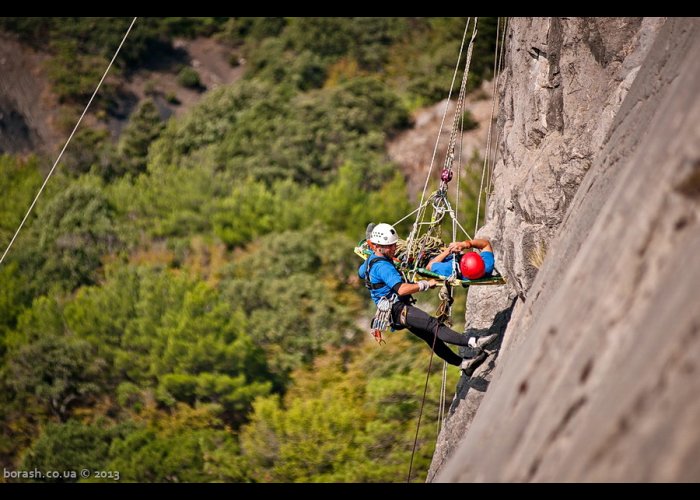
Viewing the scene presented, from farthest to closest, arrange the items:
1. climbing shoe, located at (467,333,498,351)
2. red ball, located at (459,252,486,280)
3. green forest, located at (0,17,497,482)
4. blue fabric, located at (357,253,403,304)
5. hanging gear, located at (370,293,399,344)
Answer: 1. green forest, located at (0,17,497,482)
2. hanging gear, located at (370,293,399,344)
3. climbing shoe, located at (467,333,498,351)
4. blue fabric, located at (357,253,403,304)
5. red ball, located at (459,252,486,280)

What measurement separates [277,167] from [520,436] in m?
34.8

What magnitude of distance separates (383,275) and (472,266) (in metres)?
0.96

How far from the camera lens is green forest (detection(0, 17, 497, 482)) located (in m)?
24.3

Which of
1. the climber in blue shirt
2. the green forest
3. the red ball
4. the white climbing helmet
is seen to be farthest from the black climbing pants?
the green forest

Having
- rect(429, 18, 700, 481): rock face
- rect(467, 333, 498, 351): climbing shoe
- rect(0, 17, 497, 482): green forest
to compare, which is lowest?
rect(0, 17, 497, 482): green forest

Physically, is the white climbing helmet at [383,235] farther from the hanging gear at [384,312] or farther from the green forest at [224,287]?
the green forest at [224,287]

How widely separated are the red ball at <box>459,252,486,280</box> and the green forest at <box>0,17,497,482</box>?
15532 mm

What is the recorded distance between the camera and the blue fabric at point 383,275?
8367 mm

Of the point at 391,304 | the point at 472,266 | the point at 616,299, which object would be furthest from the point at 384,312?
the point at 616,299

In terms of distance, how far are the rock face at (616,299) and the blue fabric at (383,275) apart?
1.27 meters

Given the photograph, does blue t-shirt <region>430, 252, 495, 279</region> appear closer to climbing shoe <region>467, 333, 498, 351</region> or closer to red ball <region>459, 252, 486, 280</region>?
red ball <region>459, 252, 486, 280</region>

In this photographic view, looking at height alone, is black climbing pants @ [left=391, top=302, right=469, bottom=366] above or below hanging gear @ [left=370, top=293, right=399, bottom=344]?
below

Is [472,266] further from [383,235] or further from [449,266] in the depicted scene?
[383,235]

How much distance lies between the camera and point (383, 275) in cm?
844
